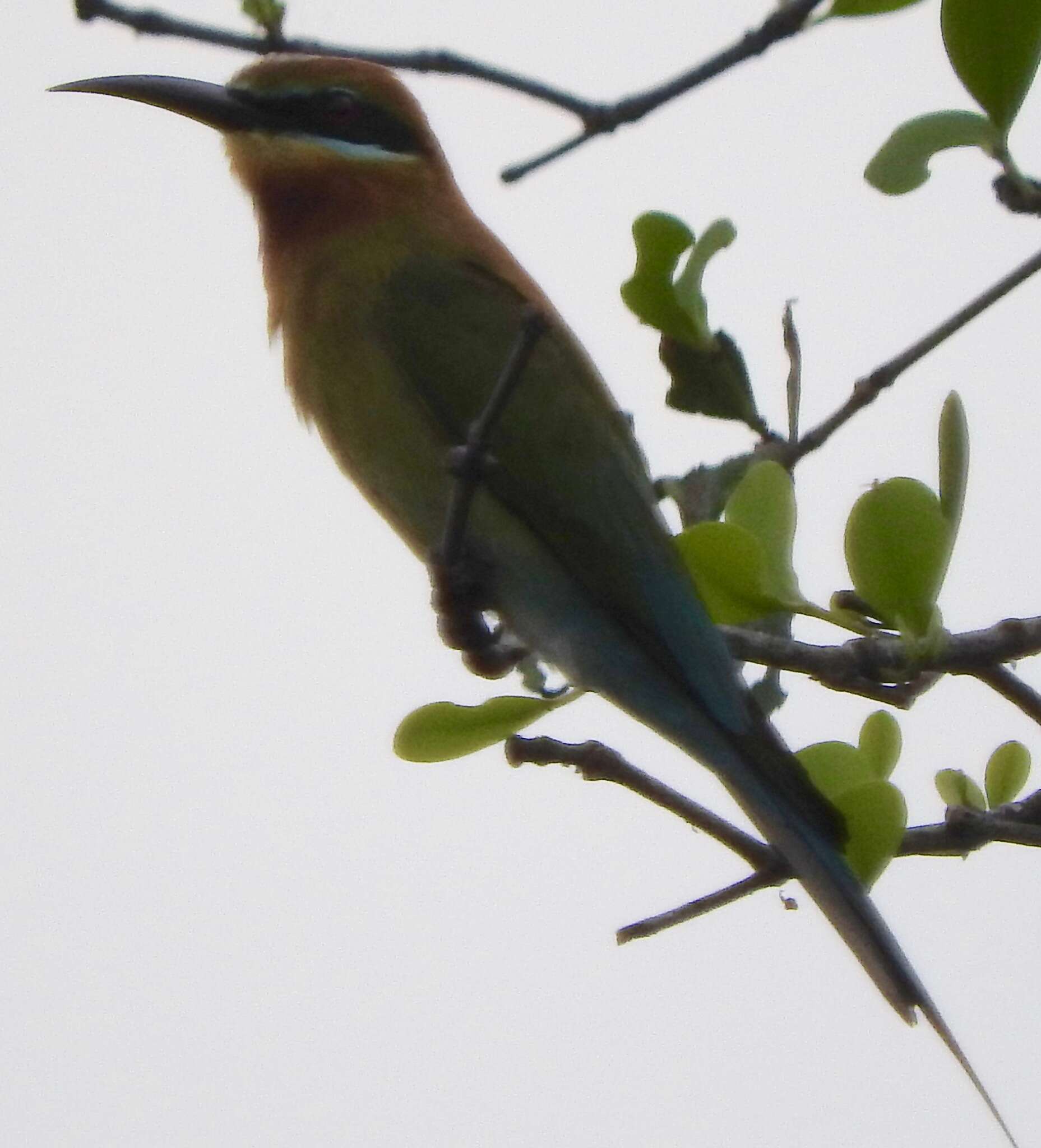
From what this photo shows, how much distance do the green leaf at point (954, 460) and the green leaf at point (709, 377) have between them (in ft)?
1.51

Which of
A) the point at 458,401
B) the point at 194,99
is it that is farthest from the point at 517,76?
the point at 194,99

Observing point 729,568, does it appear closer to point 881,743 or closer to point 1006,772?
point 881,743

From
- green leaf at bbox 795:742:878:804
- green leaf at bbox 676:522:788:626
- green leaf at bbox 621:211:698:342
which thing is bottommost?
green leaf at bbox 795:742:878:804

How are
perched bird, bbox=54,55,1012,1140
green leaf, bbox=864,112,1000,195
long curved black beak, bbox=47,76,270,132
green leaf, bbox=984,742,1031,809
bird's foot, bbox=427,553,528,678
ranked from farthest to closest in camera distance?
long curved black beak, bbox=47,76,270,132, perched bird, bbox=54,55,1012,1140, bird's foot, bbox=427,553,528,678, green leaf, bbox=984,742,1031,809, green leaf, bbox=864,112,1000,195

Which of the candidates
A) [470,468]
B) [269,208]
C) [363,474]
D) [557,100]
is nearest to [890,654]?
[470,468]

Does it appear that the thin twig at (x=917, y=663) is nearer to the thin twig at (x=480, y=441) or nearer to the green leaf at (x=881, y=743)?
the green leaf at (x=881, y=743)

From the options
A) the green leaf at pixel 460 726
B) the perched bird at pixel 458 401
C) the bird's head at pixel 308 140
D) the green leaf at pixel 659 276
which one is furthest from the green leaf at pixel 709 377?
the bird's head at pixel 308 140

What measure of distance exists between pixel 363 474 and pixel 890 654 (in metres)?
1.16

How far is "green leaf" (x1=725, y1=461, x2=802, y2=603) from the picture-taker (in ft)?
5.50

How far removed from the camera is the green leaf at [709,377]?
1916mm

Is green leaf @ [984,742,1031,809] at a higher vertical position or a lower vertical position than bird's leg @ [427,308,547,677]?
lower

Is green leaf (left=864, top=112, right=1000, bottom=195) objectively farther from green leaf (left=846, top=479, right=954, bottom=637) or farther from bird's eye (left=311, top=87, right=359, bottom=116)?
bird's eye (left=311, top=87, right=359, bottom=116)

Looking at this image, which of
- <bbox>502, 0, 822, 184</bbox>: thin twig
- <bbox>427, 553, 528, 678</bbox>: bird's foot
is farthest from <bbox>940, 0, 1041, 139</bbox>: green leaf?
<bbox>427, 553, 528, 678</bbox>: bird's foot

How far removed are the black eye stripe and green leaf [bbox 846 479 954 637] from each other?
1756 millimetres
